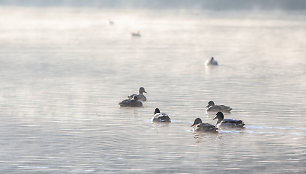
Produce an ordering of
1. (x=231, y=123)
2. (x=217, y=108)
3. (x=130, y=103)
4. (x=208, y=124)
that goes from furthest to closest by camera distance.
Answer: (x=130, y=103) < (x=217, y=108) < (x=231, y=123) < (x=208, y=124)

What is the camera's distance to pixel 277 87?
45875 millimetres

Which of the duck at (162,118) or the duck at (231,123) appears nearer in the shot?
the duck at (231,123)

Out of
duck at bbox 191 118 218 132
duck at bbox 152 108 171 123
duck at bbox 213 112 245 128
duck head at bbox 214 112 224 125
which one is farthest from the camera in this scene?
duck head at bbox 214 112 224 125

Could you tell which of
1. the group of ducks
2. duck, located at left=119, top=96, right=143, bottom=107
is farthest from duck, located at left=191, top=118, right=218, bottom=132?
duck, located at left=119, top=96, right=143, bottom=107

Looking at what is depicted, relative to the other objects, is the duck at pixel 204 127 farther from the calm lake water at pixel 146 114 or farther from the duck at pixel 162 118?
the duck at pixel 162 118

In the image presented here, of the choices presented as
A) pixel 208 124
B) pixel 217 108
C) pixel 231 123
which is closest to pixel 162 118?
pixel 208 124

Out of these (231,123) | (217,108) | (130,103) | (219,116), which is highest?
(130,103)

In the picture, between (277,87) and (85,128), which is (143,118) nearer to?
(85,128)

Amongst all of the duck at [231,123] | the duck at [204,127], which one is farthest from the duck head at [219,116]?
the duck at [204,127]

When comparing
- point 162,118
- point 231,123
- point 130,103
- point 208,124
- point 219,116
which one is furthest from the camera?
point 130,103

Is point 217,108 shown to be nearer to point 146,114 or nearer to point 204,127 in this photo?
point 146,114

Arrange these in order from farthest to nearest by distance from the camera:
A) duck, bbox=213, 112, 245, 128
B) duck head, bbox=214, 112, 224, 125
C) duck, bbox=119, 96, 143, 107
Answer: duck, bbox=119, 96, 143, 107
duck head, bbox=214, 112, 224, 125
duck, bbox=213, 112, 245, 128

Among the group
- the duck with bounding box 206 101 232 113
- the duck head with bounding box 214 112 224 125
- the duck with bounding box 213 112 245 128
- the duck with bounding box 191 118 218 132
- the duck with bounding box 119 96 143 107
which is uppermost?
the duck with bounding box 119 96 143 107

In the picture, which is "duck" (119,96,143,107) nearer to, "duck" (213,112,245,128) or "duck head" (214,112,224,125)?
"duck head" (214,112,224,125)
